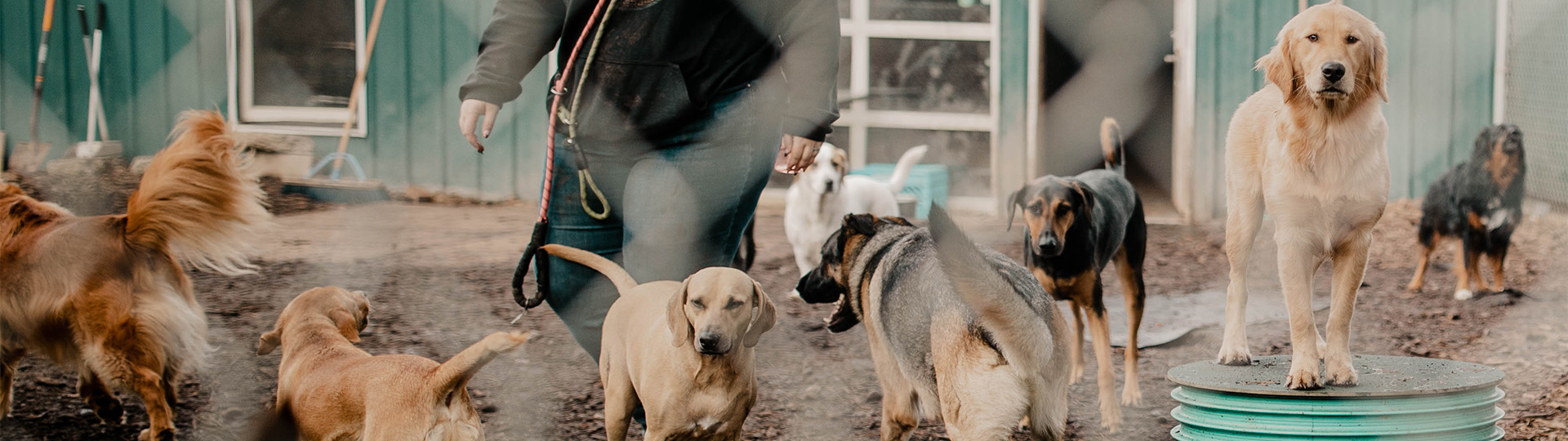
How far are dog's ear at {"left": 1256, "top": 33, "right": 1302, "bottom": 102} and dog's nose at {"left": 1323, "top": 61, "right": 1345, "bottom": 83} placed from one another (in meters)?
0.06

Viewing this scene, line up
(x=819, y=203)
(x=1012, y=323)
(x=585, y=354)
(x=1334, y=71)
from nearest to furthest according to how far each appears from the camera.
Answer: (x=1334, y=71) → (x=1012, y=323) → (x=585, y=354) → (x=819, y=203)

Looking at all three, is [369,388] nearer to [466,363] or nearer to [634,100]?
[466,363]

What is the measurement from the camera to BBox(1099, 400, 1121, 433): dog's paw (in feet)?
10.5

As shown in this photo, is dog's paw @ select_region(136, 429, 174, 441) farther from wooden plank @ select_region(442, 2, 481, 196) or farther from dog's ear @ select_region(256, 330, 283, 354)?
wooden plank @ select_region(442, 2, 481, 196)

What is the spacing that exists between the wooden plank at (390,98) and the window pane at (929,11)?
9.48 ft

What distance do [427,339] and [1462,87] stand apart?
524cm

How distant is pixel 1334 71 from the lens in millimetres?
1736

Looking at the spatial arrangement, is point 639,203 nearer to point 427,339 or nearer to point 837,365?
point 837,365

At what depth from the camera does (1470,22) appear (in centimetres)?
616

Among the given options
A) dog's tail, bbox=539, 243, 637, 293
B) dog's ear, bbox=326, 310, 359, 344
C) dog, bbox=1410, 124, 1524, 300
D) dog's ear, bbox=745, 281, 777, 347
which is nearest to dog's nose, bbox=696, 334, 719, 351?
dog's ear, bbox=745, 281, 777, 347

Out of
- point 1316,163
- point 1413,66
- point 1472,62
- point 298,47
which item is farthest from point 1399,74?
point 298,47

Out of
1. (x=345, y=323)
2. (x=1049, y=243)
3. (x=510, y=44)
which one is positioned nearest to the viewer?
(x=510, y=44)

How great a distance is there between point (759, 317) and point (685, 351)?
13 cm

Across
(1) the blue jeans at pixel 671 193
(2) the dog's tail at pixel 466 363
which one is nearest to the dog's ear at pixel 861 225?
(1) the blue jeans at pixel 671 193
